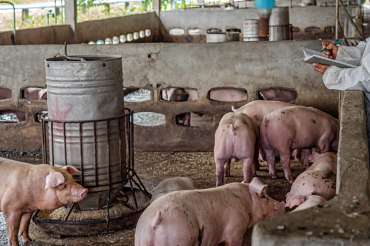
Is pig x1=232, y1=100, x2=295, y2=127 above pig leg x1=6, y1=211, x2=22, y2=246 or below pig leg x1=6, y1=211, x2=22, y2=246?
above

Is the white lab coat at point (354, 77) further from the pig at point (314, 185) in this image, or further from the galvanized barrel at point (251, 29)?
the galvanized barrel at point (251, 29)

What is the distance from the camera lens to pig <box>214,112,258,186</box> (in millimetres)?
5496

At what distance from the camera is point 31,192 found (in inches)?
173

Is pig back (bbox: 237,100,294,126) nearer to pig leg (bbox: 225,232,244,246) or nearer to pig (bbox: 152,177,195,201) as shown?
pig (bbox: 152,177,195,201)

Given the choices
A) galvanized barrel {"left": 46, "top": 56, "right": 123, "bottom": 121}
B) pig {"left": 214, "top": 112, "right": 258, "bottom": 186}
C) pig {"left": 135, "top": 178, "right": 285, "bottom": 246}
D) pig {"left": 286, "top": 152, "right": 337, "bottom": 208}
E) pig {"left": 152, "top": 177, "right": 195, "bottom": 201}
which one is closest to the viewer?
pig {"left": 135, "top": 178, "right": 285, "bottom": 246}

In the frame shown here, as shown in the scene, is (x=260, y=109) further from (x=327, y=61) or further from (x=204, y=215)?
(x=204, y=215)

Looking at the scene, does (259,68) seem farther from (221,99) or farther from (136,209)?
(136,209)

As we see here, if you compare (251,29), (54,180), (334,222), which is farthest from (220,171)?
(251,29)

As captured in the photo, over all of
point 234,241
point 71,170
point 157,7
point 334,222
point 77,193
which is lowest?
point 234,241

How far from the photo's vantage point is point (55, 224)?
186 inches

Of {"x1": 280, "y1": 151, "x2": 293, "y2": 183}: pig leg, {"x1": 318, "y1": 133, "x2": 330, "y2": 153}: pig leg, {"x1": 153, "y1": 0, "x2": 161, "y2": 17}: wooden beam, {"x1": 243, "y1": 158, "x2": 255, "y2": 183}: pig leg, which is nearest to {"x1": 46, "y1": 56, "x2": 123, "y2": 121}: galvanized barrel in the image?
{"x1": 243, "y1": 158, "x2": 255, "y2": 183}: pig leg

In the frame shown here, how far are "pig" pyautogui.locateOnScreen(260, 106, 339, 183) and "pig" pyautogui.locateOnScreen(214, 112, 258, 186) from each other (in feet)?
0.98

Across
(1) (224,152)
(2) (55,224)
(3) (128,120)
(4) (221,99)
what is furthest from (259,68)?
(2) (55,224)

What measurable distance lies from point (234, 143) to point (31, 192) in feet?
6.07
